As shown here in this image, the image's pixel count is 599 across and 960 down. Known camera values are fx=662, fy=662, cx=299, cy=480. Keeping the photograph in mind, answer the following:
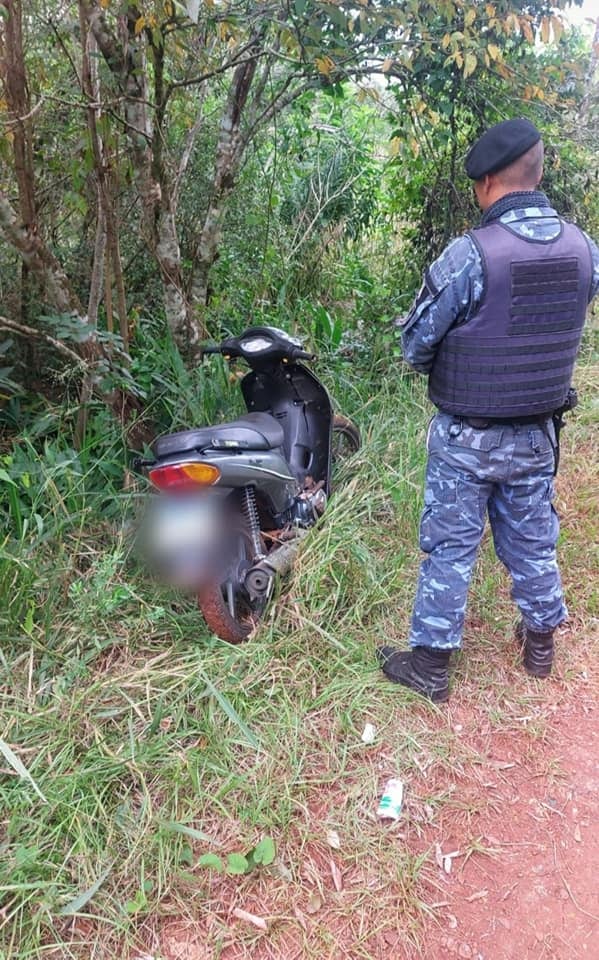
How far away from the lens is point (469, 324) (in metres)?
2.02

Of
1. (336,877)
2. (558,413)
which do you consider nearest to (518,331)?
(558,413)

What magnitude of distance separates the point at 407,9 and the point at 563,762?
9.80 feet

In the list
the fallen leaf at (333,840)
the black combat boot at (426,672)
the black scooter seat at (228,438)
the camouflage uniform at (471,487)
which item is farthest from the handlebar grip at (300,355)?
the fallen leaf at (333,840)

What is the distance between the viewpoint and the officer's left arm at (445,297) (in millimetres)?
1945

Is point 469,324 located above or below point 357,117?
below

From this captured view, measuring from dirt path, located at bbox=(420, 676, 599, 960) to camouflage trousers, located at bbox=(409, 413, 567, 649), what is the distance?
37cm

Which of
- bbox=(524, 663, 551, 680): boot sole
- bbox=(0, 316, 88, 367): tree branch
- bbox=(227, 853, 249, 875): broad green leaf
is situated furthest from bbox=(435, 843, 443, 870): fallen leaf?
bbox=(0, 316, 88, 367): tree branch

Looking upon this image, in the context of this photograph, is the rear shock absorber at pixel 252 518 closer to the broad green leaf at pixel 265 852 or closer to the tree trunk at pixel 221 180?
the broad green leaf at pixel 265 852

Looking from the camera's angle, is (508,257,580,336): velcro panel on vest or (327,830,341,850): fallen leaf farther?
(508,257,580,336): velcro panel on vest

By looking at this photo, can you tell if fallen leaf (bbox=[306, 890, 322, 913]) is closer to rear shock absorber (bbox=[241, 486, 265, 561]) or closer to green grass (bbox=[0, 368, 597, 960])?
green grass (bbox=[0, 368, 597, 960])

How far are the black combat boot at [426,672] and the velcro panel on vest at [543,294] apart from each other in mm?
1119

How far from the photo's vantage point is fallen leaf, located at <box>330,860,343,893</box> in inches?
67.6

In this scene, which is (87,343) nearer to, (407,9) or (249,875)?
(407,9)

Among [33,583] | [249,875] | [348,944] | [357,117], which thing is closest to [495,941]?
[348,944]
